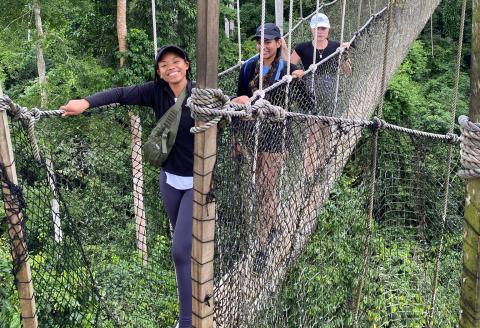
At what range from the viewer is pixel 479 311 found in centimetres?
92

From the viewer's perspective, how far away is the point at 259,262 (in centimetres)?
143

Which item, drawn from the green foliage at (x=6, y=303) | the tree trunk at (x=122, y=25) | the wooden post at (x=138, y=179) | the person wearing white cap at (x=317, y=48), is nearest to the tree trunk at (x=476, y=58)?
the wooden post at (x=138, y=179)

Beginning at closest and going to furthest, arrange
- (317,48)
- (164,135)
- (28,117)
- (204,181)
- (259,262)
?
(204,181)
(28,117)
(164,135)
(259,262)
(317,48)

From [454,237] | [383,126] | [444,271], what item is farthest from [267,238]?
[444,271]

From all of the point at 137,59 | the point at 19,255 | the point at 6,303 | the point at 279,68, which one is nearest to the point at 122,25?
the point at 137,59

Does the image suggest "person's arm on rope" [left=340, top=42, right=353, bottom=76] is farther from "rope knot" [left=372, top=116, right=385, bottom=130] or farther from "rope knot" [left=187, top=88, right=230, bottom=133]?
"rope knot" [left=187, top=88, right=230, bottom=133]

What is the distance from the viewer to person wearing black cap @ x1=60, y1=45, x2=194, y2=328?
1229 millimetres

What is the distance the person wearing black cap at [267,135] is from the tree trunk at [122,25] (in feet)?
11.3

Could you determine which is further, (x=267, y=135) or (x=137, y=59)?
(x=137, y=59)

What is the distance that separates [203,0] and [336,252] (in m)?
2.40

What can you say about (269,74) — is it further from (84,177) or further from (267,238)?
(84,177)

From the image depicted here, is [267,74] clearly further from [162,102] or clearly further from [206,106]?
[206,106]

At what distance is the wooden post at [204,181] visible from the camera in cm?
86

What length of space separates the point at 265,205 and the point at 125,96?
0.45 meters
